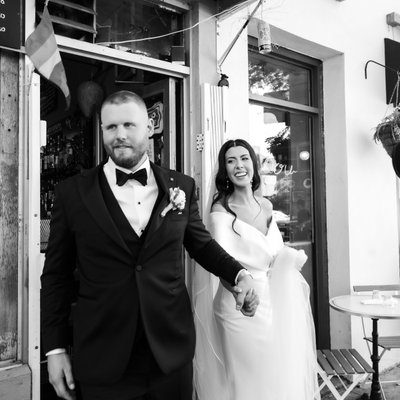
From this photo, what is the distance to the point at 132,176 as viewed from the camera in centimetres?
194

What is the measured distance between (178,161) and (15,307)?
4.99 ft

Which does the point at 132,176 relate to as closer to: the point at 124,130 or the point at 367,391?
the point at 124,130

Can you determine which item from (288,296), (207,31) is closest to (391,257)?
(288,296)

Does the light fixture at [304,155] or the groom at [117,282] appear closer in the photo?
the groom at [117,282]

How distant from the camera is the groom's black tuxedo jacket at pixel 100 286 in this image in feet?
5.90

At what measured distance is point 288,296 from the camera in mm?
2740

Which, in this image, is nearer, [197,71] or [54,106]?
[197,71]

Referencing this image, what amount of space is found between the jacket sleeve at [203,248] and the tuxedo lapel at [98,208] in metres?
0.44

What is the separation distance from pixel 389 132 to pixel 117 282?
11.8 ft

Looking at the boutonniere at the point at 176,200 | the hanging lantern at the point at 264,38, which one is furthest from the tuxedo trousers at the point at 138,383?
the hanging lantern at the point at 264,38

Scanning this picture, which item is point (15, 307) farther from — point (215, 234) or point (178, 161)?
point (178, 161)

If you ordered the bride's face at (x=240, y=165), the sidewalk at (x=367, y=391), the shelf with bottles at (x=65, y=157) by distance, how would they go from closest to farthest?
the bride's face at (x=240, y=165)
the sidewalk at (x=367, y=391)
the shelf with bottles at (x=65, y=157)

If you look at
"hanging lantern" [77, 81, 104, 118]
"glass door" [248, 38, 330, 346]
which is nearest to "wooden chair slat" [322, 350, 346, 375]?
"glass door" [248, 38, 330, 346]

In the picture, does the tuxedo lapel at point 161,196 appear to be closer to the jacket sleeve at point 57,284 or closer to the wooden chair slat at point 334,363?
the jacket sleeve at point 57,284
